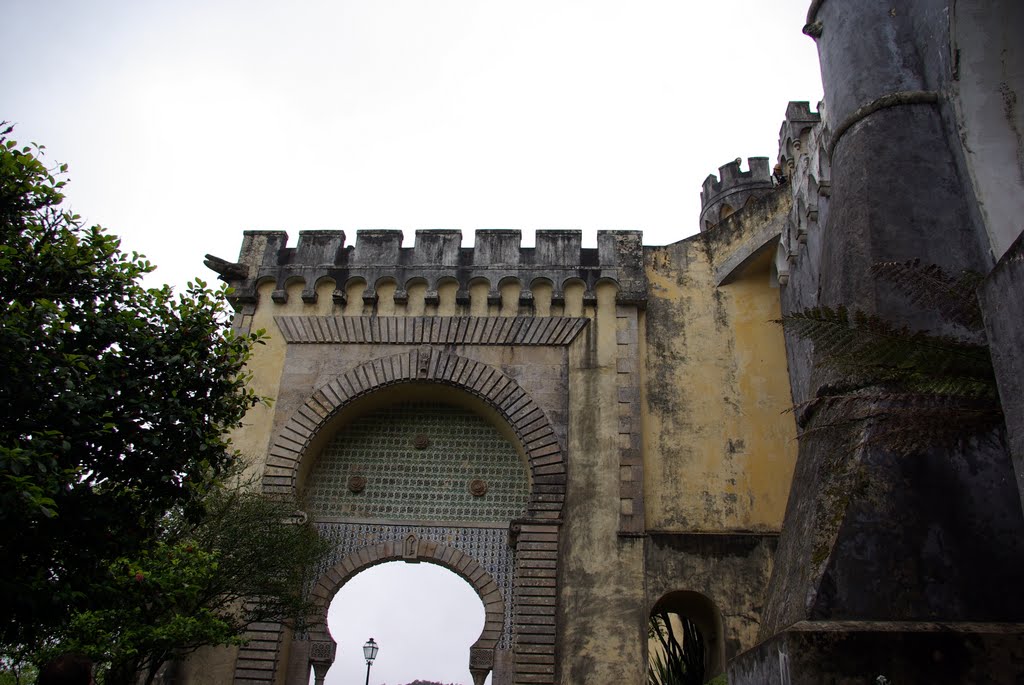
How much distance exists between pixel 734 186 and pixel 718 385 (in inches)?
491

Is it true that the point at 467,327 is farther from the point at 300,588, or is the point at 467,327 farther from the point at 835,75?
the point at 835,75

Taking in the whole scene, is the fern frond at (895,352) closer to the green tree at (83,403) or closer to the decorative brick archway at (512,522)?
the green tree at (83,403)

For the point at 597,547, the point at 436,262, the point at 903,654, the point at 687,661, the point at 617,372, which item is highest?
the point at 436,262

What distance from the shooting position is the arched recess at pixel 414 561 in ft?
35.4

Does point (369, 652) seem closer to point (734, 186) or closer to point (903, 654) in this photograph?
point (903, 654)

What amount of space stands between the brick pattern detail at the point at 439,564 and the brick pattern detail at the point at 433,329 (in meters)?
2.93

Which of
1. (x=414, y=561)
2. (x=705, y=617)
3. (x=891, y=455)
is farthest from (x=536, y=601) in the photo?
(x=891, y=455)

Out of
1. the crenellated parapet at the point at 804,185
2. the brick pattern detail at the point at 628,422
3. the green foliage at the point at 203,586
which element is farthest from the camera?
the brick pattern detail at the point at 628,422

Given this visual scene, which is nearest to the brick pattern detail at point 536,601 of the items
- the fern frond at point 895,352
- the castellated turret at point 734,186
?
the fern frond at point 895,352

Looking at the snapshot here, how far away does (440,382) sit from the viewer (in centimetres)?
1213

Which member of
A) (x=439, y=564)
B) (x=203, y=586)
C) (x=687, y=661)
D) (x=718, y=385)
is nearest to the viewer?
(x=203, y=586)

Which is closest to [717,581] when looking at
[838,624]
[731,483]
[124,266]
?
[731,483]

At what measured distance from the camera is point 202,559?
8.69 m

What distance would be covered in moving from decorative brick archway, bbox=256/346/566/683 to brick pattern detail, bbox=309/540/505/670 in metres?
0.01
